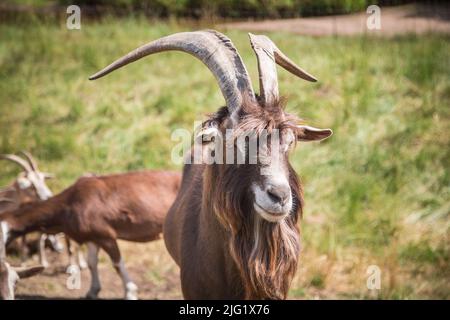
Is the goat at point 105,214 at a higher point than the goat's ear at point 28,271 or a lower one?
higher

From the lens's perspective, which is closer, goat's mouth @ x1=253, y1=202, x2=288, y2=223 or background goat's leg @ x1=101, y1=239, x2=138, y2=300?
goat's mouth @ x1=253, y1=202, x2=288, y2=223

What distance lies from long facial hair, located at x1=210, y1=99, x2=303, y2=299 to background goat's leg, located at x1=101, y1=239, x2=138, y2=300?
360cm

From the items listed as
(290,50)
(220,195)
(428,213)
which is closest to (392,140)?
(428,213)

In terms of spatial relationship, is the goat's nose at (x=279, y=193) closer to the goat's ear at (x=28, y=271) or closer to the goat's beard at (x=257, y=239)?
the goat's beard at (x=257, y=239)

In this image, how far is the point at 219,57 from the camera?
4.98 meters

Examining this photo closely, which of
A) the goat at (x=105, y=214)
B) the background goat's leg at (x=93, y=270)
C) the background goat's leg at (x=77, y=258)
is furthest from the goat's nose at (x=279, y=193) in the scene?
the background goat's leg at (x=77, y=258)

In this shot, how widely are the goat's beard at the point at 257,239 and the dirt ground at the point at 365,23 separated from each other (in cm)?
943

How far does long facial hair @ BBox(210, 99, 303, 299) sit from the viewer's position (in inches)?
184

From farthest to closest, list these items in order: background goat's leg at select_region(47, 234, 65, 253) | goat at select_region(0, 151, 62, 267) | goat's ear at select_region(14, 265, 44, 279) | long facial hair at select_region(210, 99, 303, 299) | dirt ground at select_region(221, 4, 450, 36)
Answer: dirt ground at select_region(221, 4, 450, 36)
background goat's leg at select_region(47, 234, 65, 253)
goat at select_region(0, 151, 62, 267)
goat's ear at select_region(14, 265, 44, 279)
long facial hair at select_region(210, 99, 303, 299)

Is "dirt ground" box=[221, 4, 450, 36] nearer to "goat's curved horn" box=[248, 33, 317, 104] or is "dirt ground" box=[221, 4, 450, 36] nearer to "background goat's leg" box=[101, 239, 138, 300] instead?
"background goat's leg" box=[101, 239, 138, 300]

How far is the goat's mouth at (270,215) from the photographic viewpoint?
14.4 ft

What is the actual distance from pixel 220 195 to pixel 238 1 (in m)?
10.6

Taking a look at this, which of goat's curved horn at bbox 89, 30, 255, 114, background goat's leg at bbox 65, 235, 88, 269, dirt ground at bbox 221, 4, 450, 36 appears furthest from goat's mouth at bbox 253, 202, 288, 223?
dirt ground at bbox 221, 4, 450, 36
